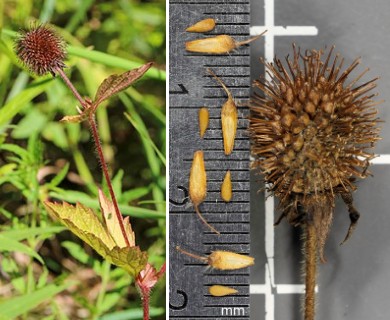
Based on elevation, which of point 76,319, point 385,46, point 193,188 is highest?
point 385,46

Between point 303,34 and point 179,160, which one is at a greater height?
point 303,34

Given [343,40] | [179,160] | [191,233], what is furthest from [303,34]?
[191,233]

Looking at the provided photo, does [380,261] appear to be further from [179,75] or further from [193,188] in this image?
[179,75]

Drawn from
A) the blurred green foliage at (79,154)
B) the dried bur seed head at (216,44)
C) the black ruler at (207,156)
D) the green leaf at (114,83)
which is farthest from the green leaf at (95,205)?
the dried bur seed head at (216,44)

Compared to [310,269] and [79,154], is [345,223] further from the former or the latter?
[79,154]

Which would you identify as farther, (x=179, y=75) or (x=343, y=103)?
(x=179, y=75)

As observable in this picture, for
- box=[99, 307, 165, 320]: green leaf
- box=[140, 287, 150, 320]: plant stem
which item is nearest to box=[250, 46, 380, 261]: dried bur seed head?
box=[140, 287, 150, 320]: plant stem

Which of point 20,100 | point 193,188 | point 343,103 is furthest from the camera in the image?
point 20,100
